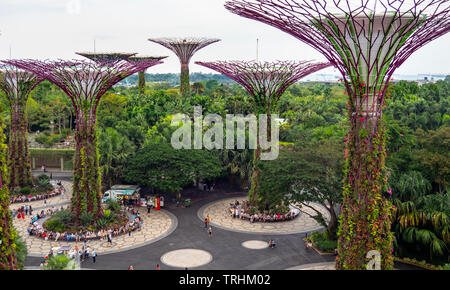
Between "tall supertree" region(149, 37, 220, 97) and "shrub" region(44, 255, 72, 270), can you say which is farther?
"tall supertree" region(149, 37, 220, 97)

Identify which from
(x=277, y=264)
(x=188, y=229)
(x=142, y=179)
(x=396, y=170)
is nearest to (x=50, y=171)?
(x=142, y=179)

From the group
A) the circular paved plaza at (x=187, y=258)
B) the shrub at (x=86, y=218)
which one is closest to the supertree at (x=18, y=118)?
the shrub at (x=86, y=218)

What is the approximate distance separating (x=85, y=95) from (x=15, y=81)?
11.0 metres

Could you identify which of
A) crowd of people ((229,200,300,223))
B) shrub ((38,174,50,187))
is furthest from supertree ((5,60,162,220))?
shrub ((38,174,50,187))

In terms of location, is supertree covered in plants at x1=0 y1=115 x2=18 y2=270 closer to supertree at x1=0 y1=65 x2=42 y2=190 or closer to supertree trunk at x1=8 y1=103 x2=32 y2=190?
supertree at x1=0 y1=65 x2=42 y2=190

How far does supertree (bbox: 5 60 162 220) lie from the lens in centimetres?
2384

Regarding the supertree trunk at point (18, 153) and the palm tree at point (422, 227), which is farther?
the supertree trunk at point (18, 153)

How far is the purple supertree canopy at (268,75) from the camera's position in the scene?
2728cm

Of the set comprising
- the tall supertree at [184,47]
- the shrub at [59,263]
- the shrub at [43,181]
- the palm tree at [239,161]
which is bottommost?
the shrub at [43,181]

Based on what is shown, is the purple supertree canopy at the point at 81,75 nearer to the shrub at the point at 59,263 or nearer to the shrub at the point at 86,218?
the shrub at the point at 86,218

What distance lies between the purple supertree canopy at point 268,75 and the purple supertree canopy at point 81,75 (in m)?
7.33

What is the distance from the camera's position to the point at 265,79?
27422 mm

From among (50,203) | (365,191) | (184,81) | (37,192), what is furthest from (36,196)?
(184,81)

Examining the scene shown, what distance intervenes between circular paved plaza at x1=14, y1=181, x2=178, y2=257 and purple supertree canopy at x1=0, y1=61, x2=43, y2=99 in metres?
9.28
